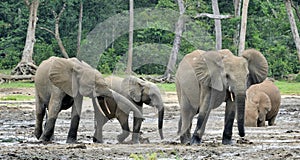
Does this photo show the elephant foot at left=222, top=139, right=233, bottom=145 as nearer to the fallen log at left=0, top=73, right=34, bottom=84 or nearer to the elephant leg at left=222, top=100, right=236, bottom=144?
the elephant leg at left=222, top=100, right=236, bottom=144

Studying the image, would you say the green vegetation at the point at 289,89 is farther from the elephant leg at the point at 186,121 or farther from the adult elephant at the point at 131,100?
the elephant leg at the point at 186,121

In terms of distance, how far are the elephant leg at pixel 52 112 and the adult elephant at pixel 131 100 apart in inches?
35.7

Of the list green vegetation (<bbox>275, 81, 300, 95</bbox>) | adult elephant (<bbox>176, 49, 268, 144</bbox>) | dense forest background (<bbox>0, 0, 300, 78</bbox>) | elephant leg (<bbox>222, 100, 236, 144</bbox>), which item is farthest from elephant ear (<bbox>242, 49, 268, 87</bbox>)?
dense forest background (<bbox>0, 0, 300, 78</bbox>)

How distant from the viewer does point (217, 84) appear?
14.1 metres

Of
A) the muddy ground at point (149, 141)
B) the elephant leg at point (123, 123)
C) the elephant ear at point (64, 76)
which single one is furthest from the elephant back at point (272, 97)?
the elephant ear at point (64, 76)

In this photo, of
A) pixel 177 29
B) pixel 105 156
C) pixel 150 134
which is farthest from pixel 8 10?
pixel 105 156

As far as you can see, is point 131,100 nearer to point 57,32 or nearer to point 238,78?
point 238,78

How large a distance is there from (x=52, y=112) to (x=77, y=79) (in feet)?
2.40

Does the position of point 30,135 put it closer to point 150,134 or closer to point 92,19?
point 150,134

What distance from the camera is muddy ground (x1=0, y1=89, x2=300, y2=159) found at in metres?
12.0

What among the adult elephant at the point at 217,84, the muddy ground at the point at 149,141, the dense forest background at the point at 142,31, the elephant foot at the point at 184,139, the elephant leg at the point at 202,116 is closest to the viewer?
the muddy ground at the point at 149,141

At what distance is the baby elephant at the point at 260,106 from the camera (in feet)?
60.2

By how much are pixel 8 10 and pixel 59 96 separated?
118 ft

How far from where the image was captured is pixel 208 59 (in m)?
14.5
